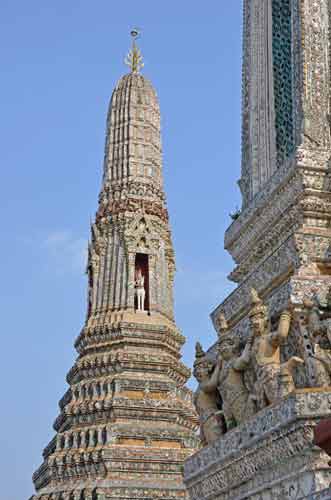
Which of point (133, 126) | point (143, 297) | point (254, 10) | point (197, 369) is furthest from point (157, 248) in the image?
point (197, 369)

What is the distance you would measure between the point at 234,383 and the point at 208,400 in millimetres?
745

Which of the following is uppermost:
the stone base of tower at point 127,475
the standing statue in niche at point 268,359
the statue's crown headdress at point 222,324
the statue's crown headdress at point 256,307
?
the stone base of tower at point 127,475

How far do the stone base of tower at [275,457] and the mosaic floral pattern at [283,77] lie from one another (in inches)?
143

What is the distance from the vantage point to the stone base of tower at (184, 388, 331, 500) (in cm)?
734

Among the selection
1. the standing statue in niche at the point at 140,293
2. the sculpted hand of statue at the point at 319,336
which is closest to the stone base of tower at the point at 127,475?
the standing statue in niche at the point at 140,293

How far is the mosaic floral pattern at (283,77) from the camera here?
10867 millimetres

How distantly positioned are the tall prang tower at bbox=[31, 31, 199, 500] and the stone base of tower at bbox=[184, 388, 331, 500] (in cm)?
1153

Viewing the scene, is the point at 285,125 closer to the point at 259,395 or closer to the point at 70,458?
the point at 259,395

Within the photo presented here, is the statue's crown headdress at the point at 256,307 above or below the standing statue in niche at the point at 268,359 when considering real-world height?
above

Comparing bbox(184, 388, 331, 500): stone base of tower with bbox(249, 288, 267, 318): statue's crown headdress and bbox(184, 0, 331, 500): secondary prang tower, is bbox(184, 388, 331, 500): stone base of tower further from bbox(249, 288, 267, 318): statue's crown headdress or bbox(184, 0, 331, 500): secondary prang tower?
bbox(249, 288, 267, 318): statue's crown headdress

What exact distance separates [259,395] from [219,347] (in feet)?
3.91

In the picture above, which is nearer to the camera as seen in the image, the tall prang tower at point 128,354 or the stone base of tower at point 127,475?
the stone base of tower at point 127,475

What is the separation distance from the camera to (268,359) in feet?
27.5

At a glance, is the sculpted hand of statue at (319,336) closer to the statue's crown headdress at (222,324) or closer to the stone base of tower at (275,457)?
the stone base of tower at (275,457)
